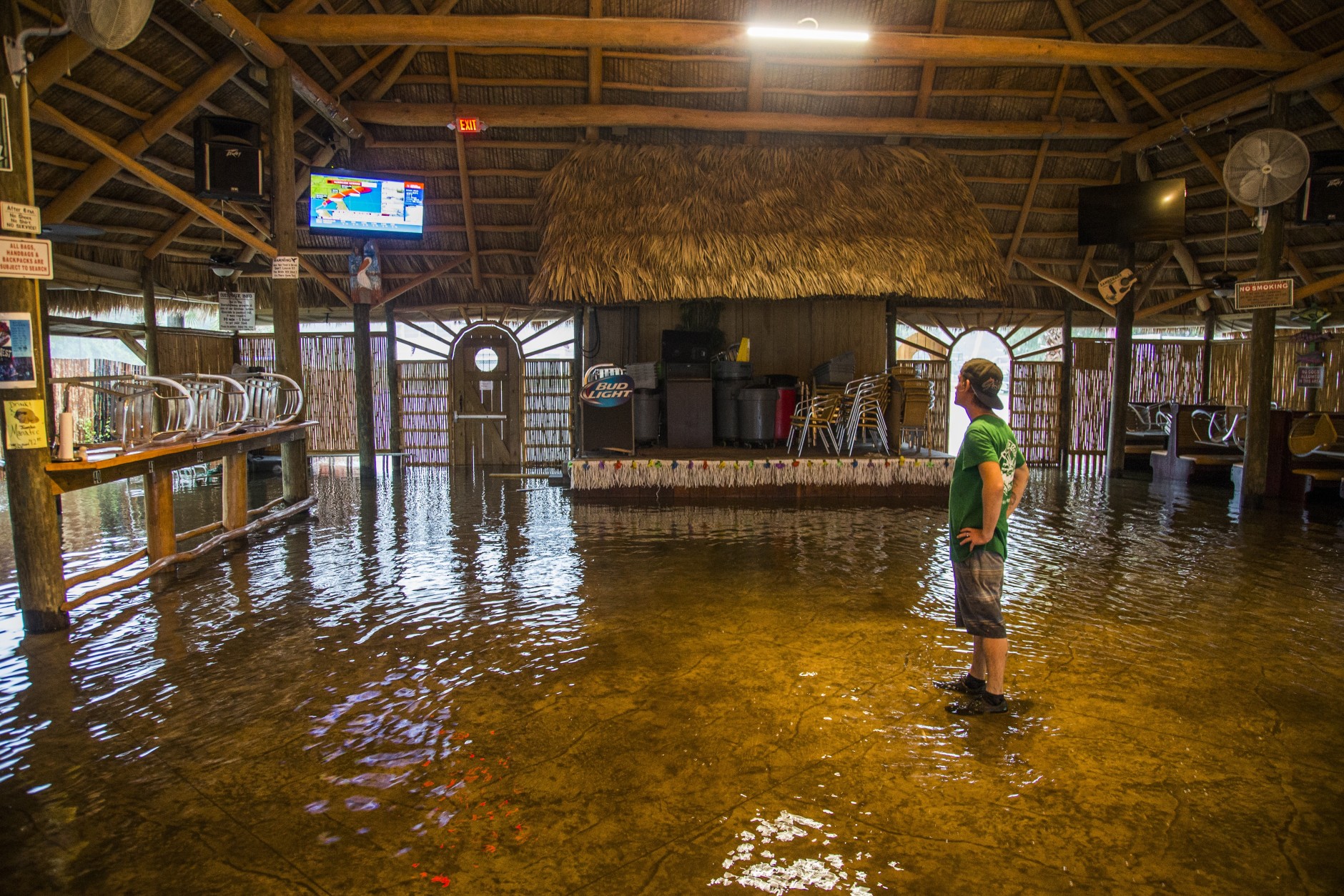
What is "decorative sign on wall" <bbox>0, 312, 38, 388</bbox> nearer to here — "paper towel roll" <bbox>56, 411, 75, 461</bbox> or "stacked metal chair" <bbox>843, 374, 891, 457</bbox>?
"paper towel roll" <bbox>56, 411, 75, 461</bbox>

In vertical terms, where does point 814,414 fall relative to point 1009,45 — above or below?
below

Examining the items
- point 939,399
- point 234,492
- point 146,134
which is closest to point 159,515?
point 234,492

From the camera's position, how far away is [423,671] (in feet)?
11.3

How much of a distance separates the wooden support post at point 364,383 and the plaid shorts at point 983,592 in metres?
9.99

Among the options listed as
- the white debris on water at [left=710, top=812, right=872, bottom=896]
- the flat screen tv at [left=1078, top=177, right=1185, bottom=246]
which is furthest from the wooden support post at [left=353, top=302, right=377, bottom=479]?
the flat screen tv at [left=1078, top=177, right=1185, bottom=246]

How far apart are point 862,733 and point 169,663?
321cm

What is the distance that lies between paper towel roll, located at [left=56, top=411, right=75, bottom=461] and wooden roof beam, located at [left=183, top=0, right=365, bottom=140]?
11.6 ft

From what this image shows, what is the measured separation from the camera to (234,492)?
6.14m

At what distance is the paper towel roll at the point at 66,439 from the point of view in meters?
4.14

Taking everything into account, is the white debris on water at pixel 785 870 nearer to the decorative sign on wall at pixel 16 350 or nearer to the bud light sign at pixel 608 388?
the decorative sign on wall at pixel 16 350

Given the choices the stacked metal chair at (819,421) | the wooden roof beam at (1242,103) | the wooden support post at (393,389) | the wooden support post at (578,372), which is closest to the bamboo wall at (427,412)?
the wooden support post at (393,389)

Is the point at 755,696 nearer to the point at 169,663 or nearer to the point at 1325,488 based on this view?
the point at 169,663

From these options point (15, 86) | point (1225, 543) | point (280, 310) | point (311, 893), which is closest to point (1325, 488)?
Result: point (1225, 543)

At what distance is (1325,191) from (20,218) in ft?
39.0
